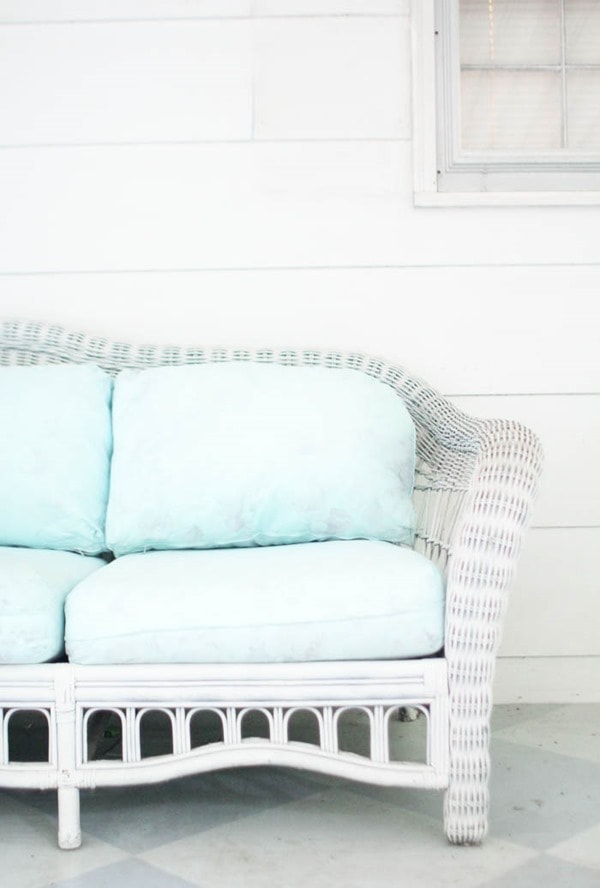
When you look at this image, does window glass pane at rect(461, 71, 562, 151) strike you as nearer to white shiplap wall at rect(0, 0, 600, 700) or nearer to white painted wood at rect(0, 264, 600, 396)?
white shiplap wall at rect(0, 0, 600, 700)

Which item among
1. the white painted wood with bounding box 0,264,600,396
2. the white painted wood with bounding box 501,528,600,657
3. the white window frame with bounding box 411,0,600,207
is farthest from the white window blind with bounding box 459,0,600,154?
the white painted wood with bounding box 501,528,600,657

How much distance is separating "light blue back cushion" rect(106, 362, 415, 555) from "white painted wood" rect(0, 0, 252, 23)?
0.91 metres

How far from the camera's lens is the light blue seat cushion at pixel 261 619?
1.44 meters

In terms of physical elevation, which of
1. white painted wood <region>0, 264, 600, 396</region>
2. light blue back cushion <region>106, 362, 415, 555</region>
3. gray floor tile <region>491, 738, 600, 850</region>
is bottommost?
gray floor tile <region>491, 738, 600, 850</region>

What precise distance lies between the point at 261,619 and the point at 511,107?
1.48 meters

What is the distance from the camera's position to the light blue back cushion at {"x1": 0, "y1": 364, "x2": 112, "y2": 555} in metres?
1.82

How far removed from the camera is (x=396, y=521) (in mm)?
1828

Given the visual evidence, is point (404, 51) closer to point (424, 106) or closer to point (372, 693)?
point (424, 106)

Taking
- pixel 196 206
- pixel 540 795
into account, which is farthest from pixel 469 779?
pixel 196 206

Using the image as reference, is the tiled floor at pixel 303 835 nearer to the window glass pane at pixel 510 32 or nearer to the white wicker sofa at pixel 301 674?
the white wicker sofa at pixel 301 674

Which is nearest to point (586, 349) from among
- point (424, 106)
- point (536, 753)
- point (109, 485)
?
point (424, 106)

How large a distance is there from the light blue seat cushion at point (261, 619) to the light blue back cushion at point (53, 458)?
38cm

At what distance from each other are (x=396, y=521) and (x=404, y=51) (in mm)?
1138

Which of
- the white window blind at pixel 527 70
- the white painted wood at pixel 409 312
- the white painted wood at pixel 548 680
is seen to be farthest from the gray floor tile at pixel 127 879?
the white window blind at pixel 527 70
